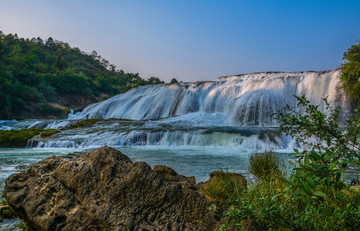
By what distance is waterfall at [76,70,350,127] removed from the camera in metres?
21.9

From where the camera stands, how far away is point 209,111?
26422mm

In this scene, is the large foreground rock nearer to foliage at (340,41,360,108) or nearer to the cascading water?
the cascading water

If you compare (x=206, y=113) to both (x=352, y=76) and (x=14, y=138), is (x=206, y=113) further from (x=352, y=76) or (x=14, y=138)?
(x=14, y=138)

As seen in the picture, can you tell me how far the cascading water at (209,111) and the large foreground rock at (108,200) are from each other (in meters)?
11.6

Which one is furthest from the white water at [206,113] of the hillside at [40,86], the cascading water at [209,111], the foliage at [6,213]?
the foliage at [6,213]

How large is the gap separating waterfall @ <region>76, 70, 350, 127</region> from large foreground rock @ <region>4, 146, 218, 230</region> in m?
19.1

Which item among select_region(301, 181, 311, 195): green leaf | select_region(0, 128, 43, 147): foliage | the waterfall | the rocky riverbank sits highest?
the waterfall

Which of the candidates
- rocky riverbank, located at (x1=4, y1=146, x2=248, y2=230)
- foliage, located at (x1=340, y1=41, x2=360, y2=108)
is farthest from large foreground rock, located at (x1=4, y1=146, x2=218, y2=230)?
foliage, located at (x1=340, y1=41, x2=360, y2=108)

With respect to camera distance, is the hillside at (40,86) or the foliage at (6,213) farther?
the hillside at (40,86)

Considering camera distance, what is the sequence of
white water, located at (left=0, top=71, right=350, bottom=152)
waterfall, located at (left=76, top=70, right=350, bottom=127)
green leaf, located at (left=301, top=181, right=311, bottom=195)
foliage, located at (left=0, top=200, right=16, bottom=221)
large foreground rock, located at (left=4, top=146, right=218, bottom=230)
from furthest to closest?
waterfall, located at (left=76, top=70, right=350, bottom=127) < white water, located at (left=0, top=71, right=350, bottom=152) < foliage, located at (left=0, top=200, right=16, bottom=221) < large foreground rock, located at (left=4, top=146, right=218, bottom=230) < green leaf, located at (left=301, top=181, right=311, bottom=195)

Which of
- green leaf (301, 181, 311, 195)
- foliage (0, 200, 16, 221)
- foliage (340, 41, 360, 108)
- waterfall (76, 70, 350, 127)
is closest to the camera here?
green leaf (301, 181, 311, 195)

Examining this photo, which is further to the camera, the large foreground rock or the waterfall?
the waterfall

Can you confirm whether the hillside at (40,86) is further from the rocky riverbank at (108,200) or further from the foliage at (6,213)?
the rocky riverbank at (108,200)

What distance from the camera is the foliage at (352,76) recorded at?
20.0 m
